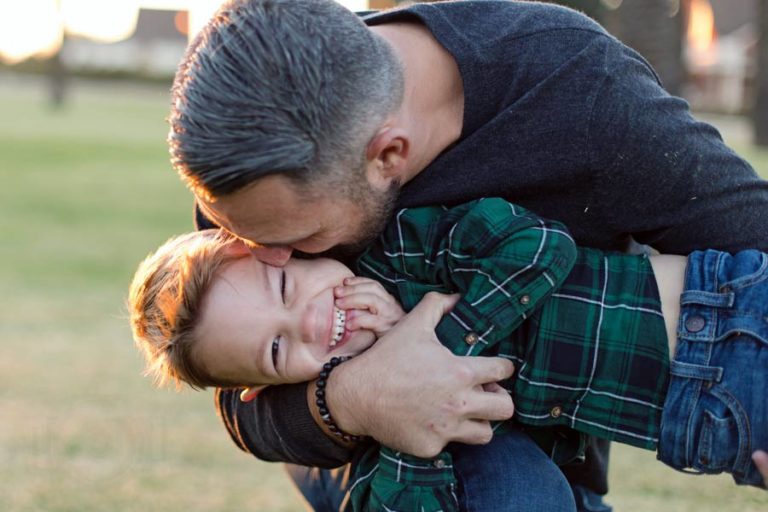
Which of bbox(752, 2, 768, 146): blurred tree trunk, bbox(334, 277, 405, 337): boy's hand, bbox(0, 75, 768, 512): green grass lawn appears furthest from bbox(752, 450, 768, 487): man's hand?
bbox(752, 2, 768, 146): blurred tree trunk

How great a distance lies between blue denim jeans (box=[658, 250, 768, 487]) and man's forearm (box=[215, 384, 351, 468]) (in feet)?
2.62

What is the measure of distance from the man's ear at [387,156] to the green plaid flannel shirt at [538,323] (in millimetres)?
122

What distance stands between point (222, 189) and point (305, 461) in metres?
0.84

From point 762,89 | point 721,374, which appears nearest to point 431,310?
point 721,374

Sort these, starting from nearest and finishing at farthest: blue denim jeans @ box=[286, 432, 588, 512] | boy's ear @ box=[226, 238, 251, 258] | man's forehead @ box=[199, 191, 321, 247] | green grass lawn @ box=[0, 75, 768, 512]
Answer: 1. man's forehead @ box=[199, 191, 321, 247]
2. blue denim jeans @ box=[286, 432, 588, 512]
3. boy's ear @ box=[226, 238, 251, 258]
4. green grass lawn @ box=[0, 75, 768, 512]

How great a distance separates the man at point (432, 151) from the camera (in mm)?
2223

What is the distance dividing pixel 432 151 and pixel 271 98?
481 millimetres

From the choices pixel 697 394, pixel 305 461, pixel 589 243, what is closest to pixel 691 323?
pixel 697 394

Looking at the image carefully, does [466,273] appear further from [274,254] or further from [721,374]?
[721,374]

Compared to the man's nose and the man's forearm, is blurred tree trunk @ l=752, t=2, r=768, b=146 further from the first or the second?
the man's nose

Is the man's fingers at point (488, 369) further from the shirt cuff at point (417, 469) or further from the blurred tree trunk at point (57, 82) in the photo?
the blurred tree trunk at point (57, 82)

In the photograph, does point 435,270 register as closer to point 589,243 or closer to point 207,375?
point 589,243

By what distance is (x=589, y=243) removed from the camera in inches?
103

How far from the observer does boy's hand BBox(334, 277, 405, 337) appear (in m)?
2.54
